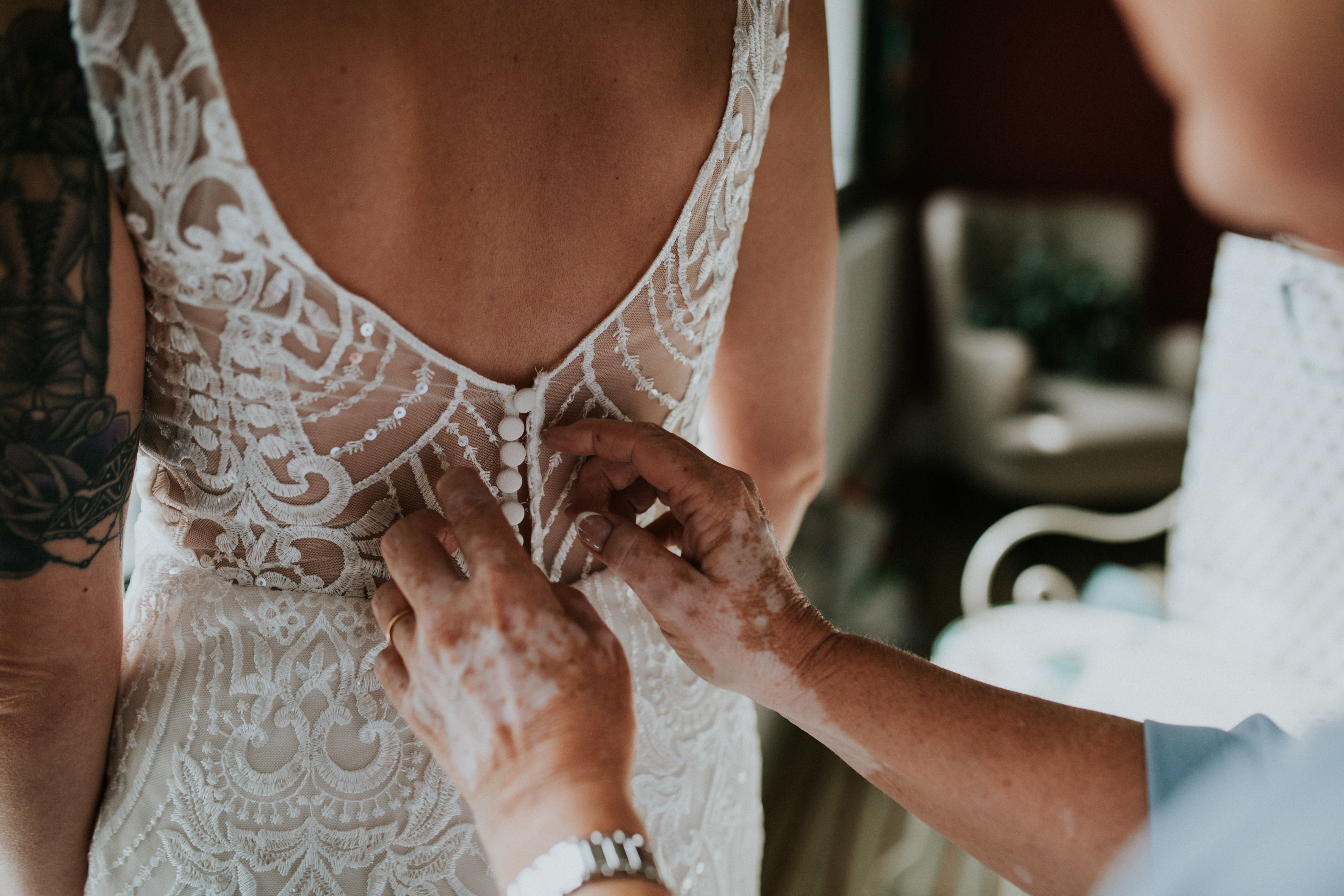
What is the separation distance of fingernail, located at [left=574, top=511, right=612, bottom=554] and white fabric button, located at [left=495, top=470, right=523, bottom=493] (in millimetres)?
63

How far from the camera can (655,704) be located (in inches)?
33.1

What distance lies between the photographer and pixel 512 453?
2.33 ft

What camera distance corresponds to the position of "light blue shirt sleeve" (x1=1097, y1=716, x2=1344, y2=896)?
19.3 inches

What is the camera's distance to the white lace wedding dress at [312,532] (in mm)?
632

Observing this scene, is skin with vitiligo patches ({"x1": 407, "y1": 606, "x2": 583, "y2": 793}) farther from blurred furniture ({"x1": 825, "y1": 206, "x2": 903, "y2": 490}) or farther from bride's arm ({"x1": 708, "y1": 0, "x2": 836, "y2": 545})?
blurred furniture ({"x1": 825, "y1": 206, "x2": 903, "y2": 490})

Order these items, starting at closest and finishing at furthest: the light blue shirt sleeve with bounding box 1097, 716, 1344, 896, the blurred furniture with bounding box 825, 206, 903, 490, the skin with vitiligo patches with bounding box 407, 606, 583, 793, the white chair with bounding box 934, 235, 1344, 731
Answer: the light blue shirt sleeve with bounding box 1097, 716, 1344, 896
the skin with vitiligo patches with bounding box 407, 606, 583, 793
the white chair with bounding box 934, 235, 1344, 731
the blurred furniture with bounding box 825, 206, 903, 490

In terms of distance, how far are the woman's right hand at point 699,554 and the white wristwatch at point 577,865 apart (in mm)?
234

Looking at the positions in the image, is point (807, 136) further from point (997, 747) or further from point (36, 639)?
point (36, 639)

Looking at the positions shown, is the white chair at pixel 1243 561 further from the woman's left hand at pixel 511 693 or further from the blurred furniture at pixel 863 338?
the woman's left hand at pixel 511 693

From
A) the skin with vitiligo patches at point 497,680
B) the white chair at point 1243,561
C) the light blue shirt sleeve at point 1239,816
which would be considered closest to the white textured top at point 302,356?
the skin with vitiligo patches at point 497,680

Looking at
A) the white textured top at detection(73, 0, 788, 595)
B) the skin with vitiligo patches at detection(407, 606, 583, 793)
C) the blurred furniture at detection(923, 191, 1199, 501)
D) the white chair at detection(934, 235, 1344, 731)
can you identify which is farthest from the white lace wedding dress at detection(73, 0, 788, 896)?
the blurred furniture at detection(923, 191, 1199, 501)

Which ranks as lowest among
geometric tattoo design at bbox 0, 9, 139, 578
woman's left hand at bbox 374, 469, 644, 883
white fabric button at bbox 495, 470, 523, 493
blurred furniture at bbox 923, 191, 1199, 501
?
blurred furniture at bbox 923, 191, 1199, 501

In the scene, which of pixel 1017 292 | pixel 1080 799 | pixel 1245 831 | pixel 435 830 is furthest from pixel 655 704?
pixel 1017 292

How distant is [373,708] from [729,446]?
1.51 feet
